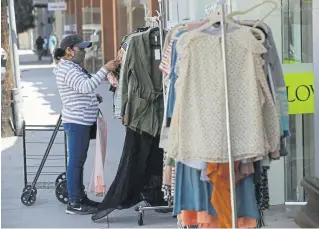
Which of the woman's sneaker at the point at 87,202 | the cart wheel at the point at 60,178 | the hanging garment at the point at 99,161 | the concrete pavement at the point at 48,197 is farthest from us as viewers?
the cart wheel at the point at 60,178

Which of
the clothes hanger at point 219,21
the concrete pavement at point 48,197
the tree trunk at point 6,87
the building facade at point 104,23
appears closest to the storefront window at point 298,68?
the concrete pavement at point 48,197

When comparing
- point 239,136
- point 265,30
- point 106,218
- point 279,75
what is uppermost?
point 265,30

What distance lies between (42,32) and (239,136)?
57.6m

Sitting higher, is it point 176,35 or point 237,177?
point 176,35

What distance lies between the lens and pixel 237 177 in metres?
4.82

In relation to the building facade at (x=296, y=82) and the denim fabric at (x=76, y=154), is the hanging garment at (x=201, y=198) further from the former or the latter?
the denim fabric at (x=76, y=154)

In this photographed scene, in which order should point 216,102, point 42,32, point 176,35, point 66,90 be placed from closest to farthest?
point 216,102, point 176,35, point 66,90, point 42,32

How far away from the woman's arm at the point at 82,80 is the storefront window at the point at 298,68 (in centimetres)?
166

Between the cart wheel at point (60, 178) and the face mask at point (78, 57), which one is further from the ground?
the face mask at point (78, 57)

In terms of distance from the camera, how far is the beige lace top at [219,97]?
4566mm

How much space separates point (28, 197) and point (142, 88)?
2003mm

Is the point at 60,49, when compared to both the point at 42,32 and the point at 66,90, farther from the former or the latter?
the point at 42,32

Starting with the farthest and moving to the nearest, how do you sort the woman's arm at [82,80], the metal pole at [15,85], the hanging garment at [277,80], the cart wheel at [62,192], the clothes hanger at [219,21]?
the metal pole at [15,85] < the cart wheel at [62,192] < the woman's arm at [82,80] < the hanging garment at [277,80] < the clothes hanger at [219,21]

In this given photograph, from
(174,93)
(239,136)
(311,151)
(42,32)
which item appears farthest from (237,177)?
(42,32)
